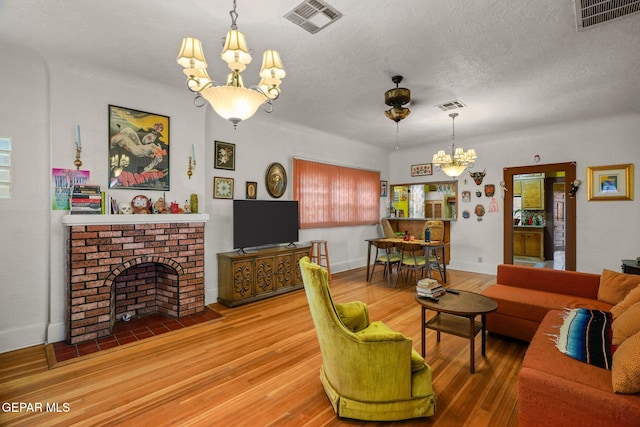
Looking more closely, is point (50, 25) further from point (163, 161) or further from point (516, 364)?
point (516, 364)

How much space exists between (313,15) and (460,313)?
2.61m

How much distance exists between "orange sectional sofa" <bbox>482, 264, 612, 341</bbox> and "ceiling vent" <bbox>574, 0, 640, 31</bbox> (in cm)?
231

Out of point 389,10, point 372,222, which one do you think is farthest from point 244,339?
point 372,222

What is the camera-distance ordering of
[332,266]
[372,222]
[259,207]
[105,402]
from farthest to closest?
[372,222] < [332,266] < [259,207] < [105,402]

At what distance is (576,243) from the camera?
205 inches

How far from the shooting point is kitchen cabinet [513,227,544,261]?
25.0 feet

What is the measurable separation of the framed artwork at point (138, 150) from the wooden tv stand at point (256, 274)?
1.32 meters

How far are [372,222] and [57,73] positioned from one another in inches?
234

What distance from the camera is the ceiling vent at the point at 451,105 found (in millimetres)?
4223

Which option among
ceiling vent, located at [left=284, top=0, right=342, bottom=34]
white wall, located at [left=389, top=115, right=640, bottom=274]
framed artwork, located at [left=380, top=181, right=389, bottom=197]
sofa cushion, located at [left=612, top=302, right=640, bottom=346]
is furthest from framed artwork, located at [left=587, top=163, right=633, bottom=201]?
ceiling vent, located at [left=284, top=0, right=342, bottom=34]

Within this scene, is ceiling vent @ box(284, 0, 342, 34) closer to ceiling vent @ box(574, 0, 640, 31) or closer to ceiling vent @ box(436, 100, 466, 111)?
ceiling vent @ box(574, 0, 640, 31)

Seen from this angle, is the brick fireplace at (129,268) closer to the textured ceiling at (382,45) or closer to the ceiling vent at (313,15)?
the textured ceiling at (382,45)

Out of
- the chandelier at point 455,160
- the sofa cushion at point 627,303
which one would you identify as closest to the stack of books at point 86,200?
the chandelier at point 455,160

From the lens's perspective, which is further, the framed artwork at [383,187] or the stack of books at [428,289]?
the framed artwork at [383,187]
